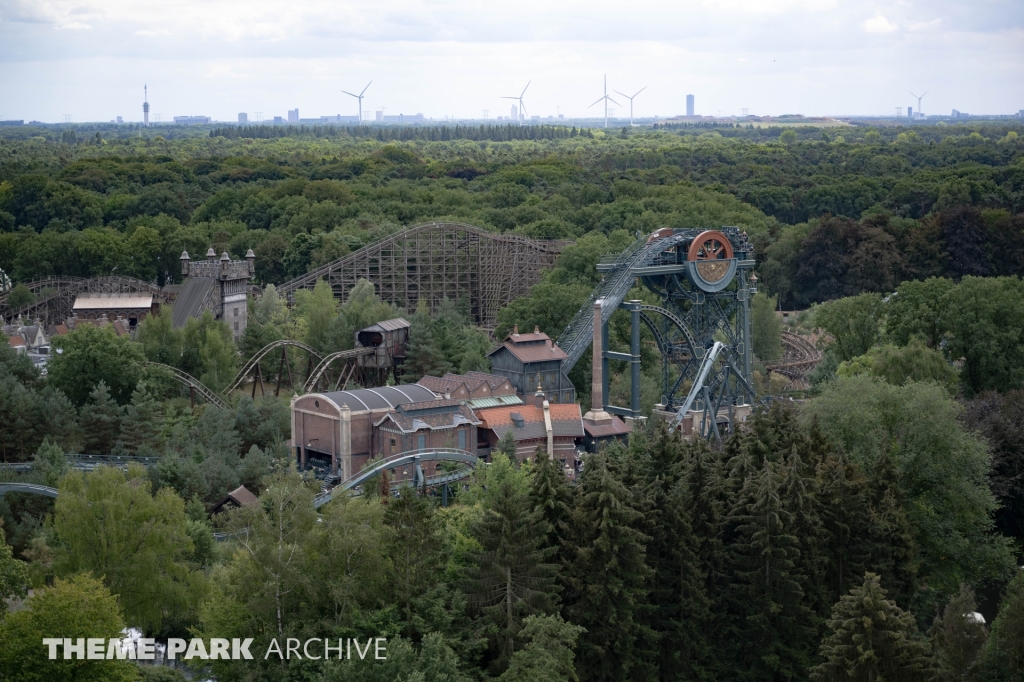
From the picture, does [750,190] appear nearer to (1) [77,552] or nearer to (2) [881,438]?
(2) [881,438]

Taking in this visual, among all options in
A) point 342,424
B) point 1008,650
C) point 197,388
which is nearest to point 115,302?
point 197,388

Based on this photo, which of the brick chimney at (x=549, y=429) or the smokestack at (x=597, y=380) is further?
the smokestack at (x=597, y=380)

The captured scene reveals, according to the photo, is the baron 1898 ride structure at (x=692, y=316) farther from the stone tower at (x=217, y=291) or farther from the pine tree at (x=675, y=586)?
the stone tower at (x=217, y=291)

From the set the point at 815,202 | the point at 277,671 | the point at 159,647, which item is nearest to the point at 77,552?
the point at 159,647

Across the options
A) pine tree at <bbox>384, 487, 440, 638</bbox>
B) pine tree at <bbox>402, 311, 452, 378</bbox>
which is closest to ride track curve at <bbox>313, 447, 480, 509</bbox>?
pine tree at <bbox>384, 487, 440, 638</bbox>

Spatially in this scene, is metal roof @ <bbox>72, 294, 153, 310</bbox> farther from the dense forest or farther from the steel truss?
the steel truss

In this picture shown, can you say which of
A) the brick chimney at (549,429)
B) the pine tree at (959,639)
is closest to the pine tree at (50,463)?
the brick chimney at (549,429)

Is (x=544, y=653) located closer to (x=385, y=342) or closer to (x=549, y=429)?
(x=549, y=429)
